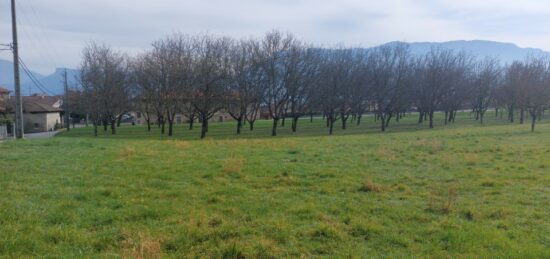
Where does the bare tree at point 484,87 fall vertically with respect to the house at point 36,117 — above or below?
above

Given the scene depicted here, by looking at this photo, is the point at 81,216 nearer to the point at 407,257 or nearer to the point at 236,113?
the point at 407,257

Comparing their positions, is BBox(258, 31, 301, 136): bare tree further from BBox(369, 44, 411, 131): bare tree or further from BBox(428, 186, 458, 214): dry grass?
BBox(428, 186, 458, 214): dry grass

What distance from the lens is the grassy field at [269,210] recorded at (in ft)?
17.9

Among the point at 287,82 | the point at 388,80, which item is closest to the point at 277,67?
the point at 287,82

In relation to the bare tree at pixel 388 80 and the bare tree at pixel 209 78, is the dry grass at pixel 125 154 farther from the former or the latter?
the bare tree at pixel 388 80

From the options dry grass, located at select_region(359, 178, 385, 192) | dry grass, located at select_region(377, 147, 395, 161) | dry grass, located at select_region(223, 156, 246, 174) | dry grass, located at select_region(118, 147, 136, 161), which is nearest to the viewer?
dry grass, located at select_region(359, 178, 385, 192)

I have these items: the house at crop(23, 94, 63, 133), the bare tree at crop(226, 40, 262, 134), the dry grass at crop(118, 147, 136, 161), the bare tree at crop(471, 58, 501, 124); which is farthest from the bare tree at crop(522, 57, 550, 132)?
the house at crop(23, 94, 63, 133)

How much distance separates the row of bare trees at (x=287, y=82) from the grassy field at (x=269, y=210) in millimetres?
38703

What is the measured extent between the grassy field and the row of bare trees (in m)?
38.7

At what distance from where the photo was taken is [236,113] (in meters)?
55.1

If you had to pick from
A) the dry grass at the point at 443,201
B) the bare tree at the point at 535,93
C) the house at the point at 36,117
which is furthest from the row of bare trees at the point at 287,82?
the dry grass at the point at 443,201

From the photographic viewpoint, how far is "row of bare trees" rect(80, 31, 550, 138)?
Answer: 5119cm

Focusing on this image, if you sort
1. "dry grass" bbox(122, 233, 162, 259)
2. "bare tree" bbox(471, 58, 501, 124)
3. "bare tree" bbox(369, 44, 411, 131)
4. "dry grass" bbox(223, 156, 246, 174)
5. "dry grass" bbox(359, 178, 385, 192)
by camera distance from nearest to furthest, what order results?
"dry grass" bbox(122, 233, 162, 259) < "dry grass" bbox(359, 178, 385, 192) < "dry grass" bbox(223, 156, 246, 174) < "bare tree" bbox(369, 44, 411, 131) < "bare tree" bbox(471, 58, 501, 124)

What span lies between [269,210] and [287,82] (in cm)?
4755
